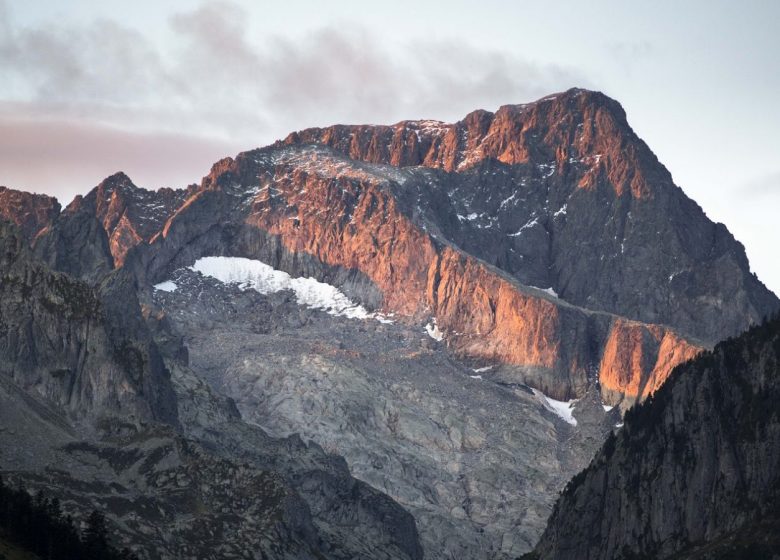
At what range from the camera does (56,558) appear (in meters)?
200

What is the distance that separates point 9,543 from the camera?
7623 inches

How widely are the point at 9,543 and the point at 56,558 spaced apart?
716 cm
